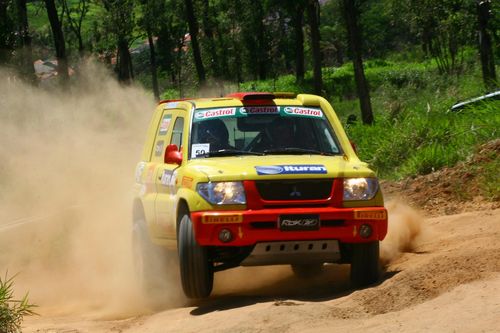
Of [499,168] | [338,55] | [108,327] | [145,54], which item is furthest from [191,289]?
[145,54]

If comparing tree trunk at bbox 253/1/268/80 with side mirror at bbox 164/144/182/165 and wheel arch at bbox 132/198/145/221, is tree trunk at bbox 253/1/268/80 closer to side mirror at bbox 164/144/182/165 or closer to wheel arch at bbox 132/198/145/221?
wheel arch at bbox 132/198/145/221

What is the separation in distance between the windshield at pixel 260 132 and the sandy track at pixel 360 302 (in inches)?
52.0

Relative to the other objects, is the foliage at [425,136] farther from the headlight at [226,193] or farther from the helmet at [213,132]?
the headlight at [226,193]

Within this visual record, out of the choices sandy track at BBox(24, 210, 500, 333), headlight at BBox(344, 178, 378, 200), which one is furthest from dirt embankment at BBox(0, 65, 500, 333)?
headlight at BBox(344, 178, 378, 200)

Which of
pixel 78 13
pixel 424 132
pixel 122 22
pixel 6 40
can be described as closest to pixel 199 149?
pixel 424 132

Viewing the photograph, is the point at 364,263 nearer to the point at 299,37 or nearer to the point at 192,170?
the point at 192,170

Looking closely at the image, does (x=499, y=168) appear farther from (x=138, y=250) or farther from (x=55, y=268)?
(x=55, y=268)

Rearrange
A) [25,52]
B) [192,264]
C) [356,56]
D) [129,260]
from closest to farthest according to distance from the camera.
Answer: [192,264]
[129,260]
[356,56]
[25,52]

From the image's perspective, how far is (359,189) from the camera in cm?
916

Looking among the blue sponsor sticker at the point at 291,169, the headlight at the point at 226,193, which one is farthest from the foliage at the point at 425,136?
the headlight at the point at 226,193

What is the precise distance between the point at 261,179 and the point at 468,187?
6086 mm

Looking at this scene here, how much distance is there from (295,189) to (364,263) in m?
0.92

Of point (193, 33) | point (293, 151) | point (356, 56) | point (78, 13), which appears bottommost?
point (293, 151)

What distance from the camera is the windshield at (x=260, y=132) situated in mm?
9805
